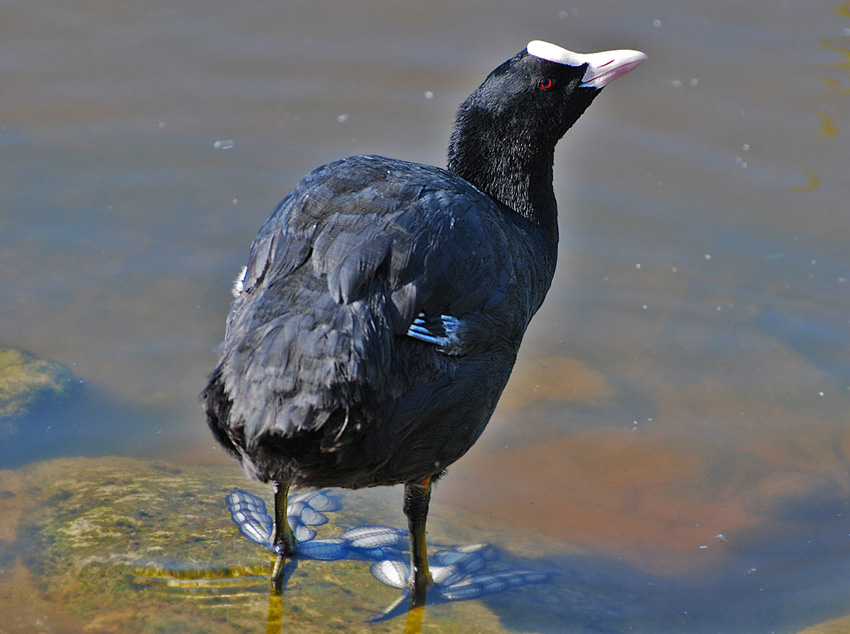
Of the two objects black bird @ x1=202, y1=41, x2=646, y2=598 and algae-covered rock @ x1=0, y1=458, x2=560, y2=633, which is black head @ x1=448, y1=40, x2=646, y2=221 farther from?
algae-covered rock @ x1=0, y1=458, x2=560, y2=633

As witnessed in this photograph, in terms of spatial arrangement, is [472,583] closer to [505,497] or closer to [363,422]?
[505,497]

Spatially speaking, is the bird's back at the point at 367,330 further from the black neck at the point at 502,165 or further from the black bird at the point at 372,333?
the black neck at the point at 502,165

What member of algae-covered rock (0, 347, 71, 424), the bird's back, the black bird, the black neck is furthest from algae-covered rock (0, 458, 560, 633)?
the black neck

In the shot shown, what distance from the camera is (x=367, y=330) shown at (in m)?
2.87

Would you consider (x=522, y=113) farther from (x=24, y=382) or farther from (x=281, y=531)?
(x=24, y=382)

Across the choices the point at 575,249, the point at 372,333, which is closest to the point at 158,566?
Result: the point at 372,333

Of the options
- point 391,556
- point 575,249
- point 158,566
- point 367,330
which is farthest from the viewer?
point 575,249

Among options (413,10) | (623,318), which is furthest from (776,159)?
(413,10)

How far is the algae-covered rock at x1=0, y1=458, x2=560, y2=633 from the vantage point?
11.3 ft

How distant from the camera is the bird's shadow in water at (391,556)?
388 cm

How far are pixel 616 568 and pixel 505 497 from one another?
63 cm

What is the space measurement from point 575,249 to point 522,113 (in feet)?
6.50

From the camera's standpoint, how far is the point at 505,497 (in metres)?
4.54

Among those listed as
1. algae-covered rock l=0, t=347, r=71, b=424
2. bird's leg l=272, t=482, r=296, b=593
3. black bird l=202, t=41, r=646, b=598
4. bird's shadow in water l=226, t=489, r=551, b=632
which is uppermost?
black bird l=202, t=41, r=646, b=598
